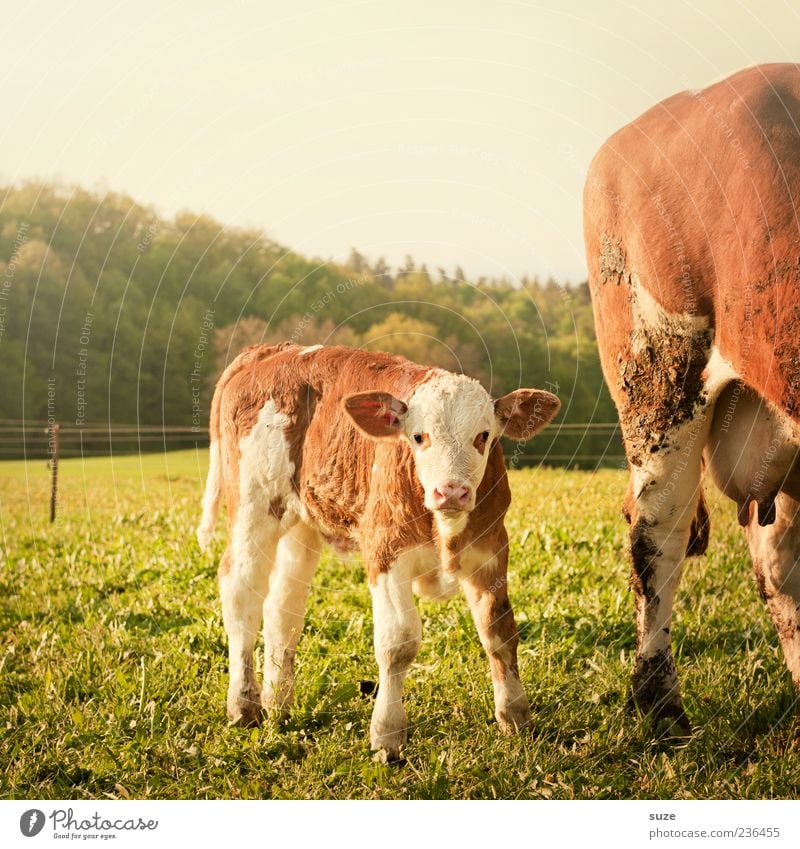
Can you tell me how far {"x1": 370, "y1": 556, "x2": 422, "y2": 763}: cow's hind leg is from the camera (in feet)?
15.0

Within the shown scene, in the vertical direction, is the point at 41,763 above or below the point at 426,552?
below

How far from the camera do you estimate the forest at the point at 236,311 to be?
568cm

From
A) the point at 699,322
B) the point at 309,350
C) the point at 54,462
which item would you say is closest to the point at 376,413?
the point at 309,350

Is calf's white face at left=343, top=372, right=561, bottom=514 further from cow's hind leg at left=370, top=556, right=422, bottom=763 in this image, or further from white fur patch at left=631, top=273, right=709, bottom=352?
white fur patch at left=631, top=273, right=709, bottom=352

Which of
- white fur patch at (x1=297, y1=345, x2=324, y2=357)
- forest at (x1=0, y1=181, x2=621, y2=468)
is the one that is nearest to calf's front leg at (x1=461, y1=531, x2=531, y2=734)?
forest at (x1=0, y1=181, x2=621, y2=468)

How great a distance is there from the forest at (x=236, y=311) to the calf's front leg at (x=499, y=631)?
2.83 ft

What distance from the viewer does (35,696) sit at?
17.3ft

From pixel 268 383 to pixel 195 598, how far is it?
2.06 meters

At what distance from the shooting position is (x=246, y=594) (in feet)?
16.6

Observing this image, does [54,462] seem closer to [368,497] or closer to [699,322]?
A: [368,497]

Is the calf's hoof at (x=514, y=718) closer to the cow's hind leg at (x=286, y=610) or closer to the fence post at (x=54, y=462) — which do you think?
the cow's hind leg at (x=286, y=610)

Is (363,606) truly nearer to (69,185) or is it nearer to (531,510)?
(531,510)
